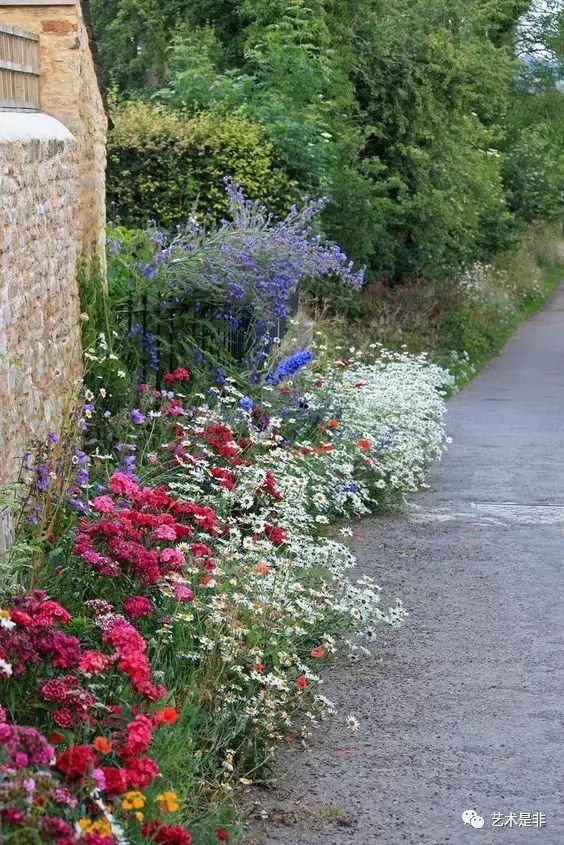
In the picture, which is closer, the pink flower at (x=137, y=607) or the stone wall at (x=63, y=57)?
the pink flower at (x=137, y=607)

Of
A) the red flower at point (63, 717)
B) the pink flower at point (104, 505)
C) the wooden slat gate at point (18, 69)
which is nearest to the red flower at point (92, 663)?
the red flower at point (63, 717)

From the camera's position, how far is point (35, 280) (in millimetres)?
7004

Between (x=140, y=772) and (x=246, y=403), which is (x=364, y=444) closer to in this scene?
(x=246, y=403)

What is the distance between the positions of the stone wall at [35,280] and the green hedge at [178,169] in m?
6.96

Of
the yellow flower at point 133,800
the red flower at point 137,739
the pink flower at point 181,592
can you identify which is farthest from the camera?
the pink flower at point 181,592

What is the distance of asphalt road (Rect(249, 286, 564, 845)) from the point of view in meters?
4.66

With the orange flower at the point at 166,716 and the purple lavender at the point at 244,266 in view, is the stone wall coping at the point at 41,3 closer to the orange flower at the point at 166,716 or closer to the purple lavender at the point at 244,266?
the purple lavender at the point at 244,266

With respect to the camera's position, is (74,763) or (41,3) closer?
(74,763)

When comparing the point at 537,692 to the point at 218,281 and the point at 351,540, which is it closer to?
the point at 351,540

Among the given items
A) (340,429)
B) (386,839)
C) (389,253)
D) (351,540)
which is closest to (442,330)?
(389,253)

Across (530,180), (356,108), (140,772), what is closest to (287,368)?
(140,772)

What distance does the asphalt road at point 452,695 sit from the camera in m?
4.66

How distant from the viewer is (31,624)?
4098 millimetres

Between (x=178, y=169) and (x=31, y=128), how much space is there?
26.6 ft
